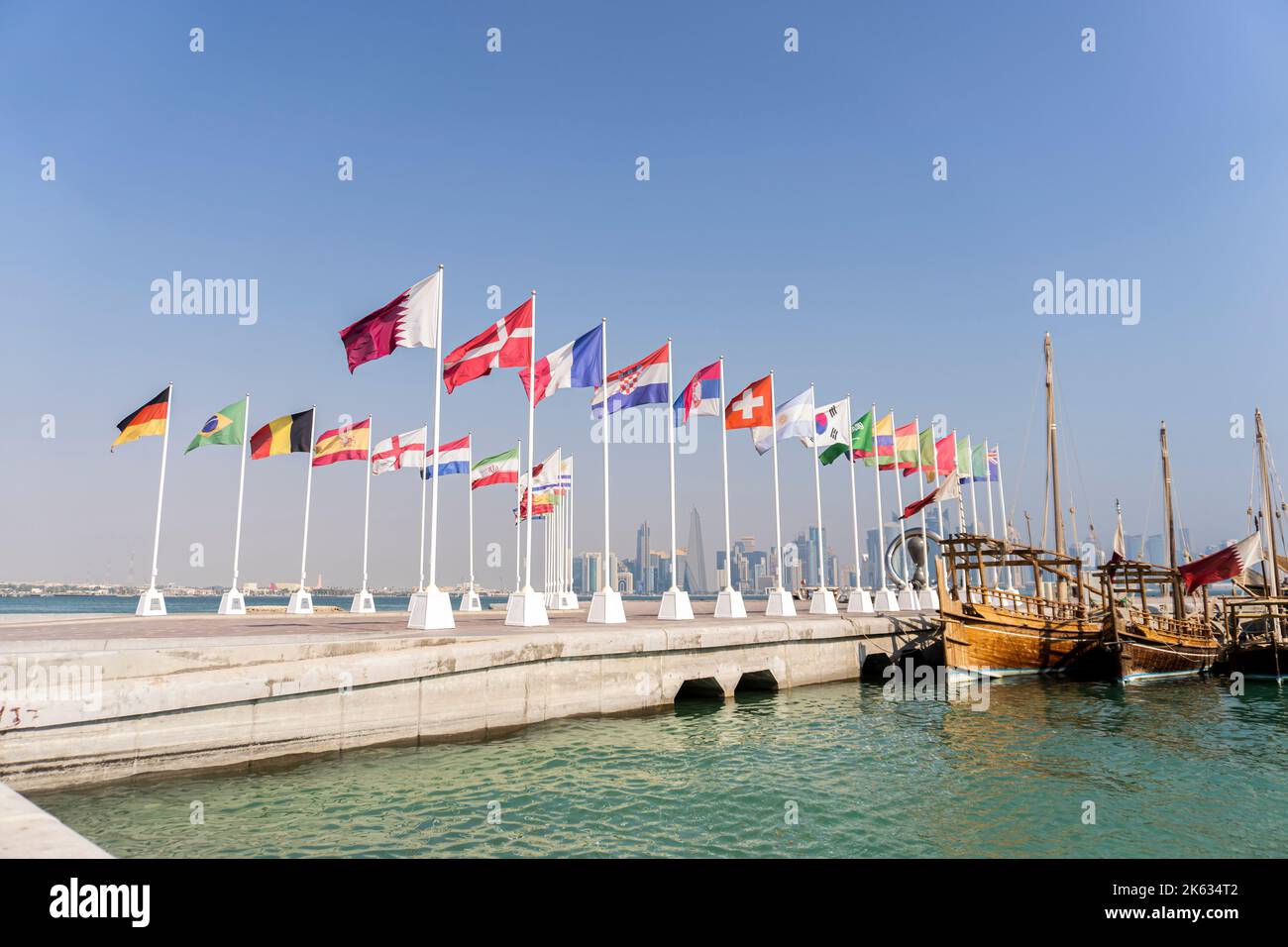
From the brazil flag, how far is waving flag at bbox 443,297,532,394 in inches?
486

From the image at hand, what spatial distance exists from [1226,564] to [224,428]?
136ft

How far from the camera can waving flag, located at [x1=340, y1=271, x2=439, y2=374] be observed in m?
18.9

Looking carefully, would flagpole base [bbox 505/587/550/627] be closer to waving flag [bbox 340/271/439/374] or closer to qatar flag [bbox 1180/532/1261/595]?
waving flag [bbox 340/271/439/374]

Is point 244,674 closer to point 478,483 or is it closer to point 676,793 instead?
point 676,793

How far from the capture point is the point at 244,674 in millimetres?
12695

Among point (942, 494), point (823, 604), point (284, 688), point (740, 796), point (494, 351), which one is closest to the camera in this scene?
point (740, 796)

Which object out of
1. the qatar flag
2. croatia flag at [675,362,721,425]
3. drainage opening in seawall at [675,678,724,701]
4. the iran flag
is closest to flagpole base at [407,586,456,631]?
drainage opening in seawall at [675,678,724,701]

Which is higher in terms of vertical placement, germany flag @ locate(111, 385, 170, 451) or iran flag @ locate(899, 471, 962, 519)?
germany flag @ locate(111, 385, 170, 451)

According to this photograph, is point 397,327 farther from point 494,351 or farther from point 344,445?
point 344,445

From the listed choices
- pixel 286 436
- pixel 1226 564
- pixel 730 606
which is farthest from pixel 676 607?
pixel 1226 564

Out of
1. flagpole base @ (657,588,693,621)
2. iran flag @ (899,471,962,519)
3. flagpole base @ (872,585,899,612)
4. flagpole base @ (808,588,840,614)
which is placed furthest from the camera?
flagpole base @ (872,585,899,612)

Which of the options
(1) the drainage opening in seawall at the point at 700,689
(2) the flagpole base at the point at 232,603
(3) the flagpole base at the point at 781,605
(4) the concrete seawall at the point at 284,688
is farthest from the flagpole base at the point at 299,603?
(3) the flagpole base at the point at 781,605

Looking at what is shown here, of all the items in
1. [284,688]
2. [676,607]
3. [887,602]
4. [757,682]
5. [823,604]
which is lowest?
[757,682]

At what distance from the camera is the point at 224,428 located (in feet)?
91.5
